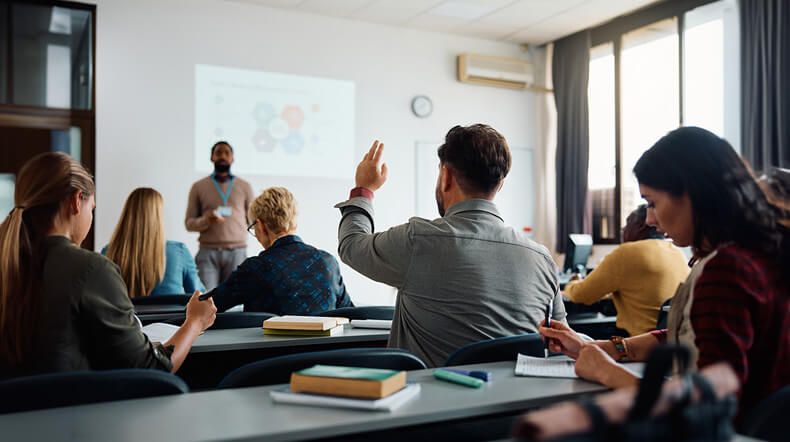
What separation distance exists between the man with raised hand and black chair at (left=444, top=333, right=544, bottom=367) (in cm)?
17

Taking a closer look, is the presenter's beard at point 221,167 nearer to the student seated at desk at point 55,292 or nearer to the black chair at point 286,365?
the student seated at desk at point 55,292

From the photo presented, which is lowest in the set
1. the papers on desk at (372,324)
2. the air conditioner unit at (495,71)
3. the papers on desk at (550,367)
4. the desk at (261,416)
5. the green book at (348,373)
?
the papers on desk at (372,324)

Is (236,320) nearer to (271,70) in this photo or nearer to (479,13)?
(271,70)

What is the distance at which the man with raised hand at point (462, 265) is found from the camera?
1915mm

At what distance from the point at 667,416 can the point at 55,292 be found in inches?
51.4

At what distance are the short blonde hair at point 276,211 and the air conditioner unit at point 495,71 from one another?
460 centimetres

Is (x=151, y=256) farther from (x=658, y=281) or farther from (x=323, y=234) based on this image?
(x=323, y=234)

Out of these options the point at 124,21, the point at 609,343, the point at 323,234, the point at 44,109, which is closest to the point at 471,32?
the point at 323,234

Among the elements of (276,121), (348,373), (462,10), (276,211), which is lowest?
(348,373)

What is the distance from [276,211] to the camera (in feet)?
10.1

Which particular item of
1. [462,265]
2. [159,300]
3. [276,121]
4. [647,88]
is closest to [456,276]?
[462,265]

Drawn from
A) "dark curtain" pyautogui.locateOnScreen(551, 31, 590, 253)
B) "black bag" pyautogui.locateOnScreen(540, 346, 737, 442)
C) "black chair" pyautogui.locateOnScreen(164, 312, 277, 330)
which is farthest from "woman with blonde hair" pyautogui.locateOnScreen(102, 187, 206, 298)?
"dark curtain" pyautogui.locateOnScreen(551, 31, 590, 253)

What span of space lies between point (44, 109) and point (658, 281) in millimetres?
4994

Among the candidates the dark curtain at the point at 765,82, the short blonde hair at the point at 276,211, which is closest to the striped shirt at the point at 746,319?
the short blonde hair at the point at 276,211
